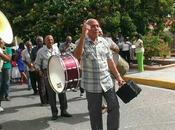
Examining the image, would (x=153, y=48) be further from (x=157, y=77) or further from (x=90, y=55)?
(x=90, y=55)

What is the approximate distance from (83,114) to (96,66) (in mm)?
3283

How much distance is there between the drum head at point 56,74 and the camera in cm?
888

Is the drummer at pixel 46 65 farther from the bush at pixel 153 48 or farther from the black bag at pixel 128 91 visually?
the bush at pixel 153 48

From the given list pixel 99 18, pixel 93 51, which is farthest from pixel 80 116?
pixel 99 18

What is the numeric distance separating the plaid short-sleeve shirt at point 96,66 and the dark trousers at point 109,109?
0.29ft

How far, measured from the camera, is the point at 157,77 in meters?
14.7

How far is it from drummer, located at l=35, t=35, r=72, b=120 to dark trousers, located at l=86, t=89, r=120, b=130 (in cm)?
273

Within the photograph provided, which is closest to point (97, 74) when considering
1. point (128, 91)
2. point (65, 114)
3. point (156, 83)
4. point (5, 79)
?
point (128, 91)

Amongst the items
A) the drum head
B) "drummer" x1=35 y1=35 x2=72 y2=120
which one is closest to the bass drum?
the drum head

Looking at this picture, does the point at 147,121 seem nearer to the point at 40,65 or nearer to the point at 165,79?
the point at 40,65

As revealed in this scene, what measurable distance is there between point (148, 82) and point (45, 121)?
537 centimetres

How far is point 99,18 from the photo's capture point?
1972 cm

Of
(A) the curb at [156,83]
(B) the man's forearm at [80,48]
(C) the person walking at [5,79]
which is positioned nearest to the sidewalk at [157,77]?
(A) the curb at [156,83]

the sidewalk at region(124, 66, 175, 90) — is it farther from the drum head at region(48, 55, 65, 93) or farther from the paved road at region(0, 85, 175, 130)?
the drum head at region(48, 55, 65, 93)
